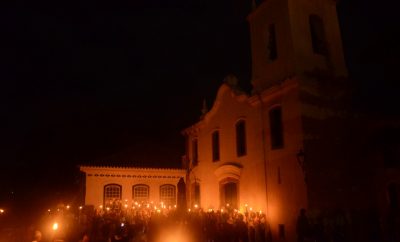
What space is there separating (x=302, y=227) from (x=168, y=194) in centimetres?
1699

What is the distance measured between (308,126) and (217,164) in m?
7.38

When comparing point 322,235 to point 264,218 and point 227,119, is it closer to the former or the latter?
point 264,218

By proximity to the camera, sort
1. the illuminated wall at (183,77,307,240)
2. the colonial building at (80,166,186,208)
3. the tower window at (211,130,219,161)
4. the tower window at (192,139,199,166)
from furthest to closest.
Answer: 1. the colonial building at (80,166,186,208)
2. the tower window at (192,139,199,166)
3. the tower window at (211,130,219,161)
4. the illuminated wall at (183,77,307,240)

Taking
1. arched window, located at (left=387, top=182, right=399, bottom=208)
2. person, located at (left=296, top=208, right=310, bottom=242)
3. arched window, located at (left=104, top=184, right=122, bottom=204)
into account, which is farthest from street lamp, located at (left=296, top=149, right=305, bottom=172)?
arched window, located at (left=104, top=184, right=122, bottom=204)

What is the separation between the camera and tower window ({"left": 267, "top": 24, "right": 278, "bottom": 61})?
19589 millimetres

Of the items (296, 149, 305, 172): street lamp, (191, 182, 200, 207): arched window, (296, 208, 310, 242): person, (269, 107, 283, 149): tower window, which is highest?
(269, 107, 283, 149): tower window

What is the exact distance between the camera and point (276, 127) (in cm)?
1828

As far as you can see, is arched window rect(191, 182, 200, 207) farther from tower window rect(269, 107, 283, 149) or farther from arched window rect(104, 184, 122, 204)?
tower window rect(269, 107, 283, 149)

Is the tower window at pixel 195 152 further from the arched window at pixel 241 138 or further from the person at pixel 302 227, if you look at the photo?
the person at pixel 302 227

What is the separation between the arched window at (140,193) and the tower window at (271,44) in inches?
583

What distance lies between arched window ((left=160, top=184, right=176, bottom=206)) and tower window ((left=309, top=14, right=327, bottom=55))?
53.9ft

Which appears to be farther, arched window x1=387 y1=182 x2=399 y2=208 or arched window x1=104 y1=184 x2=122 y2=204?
arched window x1=104 y1=184 x2=122 y2=204

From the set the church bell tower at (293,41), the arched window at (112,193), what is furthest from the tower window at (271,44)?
the arched window at (112,193)

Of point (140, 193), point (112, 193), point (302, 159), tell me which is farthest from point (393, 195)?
point (112, 193)
